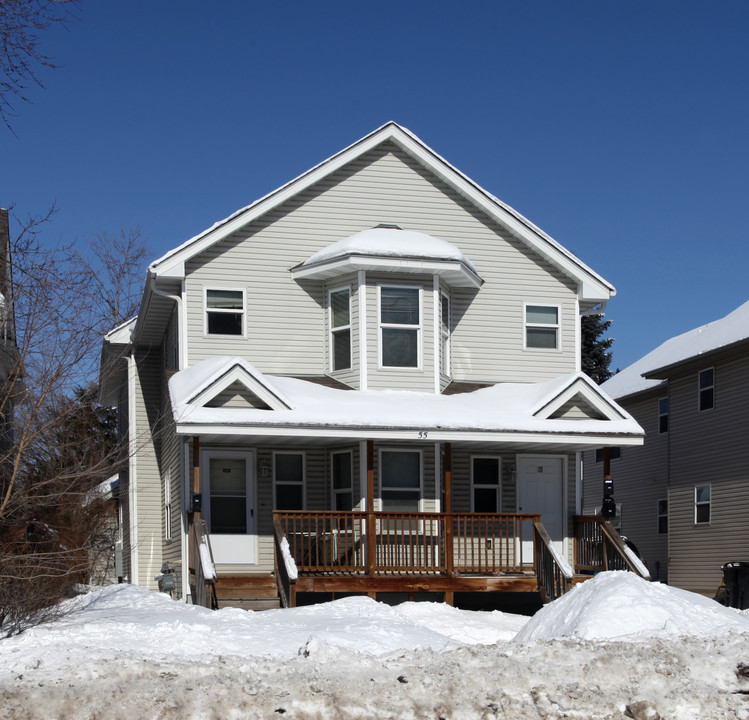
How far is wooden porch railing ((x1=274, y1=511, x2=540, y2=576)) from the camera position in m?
16.4

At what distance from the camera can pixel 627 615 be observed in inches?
416

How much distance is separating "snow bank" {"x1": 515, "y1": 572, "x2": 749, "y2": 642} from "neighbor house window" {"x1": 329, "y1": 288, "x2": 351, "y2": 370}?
791cm

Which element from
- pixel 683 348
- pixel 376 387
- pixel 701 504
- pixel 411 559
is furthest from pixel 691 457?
pixel 411 559

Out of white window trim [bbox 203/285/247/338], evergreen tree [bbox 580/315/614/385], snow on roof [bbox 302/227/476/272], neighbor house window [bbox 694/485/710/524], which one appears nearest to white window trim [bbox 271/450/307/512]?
white window trim [bbox 203/285/247/338]

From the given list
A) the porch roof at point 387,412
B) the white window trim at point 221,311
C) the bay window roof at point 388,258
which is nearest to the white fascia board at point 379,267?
the bay window roof at point 388,258

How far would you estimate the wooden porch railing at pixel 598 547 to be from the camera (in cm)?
1741

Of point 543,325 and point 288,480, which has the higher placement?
point 543,325

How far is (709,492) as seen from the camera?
26.8m

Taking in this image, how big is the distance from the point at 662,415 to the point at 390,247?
1442 centimetres

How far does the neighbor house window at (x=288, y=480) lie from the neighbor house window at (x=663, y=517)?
1480 centimetres

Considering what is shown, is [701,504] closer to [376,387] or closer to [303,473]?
[376,387]

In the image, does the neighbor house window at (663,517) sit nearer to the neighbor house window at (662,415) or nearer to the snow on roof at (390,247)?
the neighbor house window at (662,415)

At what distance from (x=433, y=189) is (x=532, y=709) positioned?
13551 millimetres

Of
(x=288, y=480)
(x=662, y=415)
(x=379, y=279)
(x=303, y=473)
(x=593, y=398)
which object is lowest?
(x=288, y=480)
